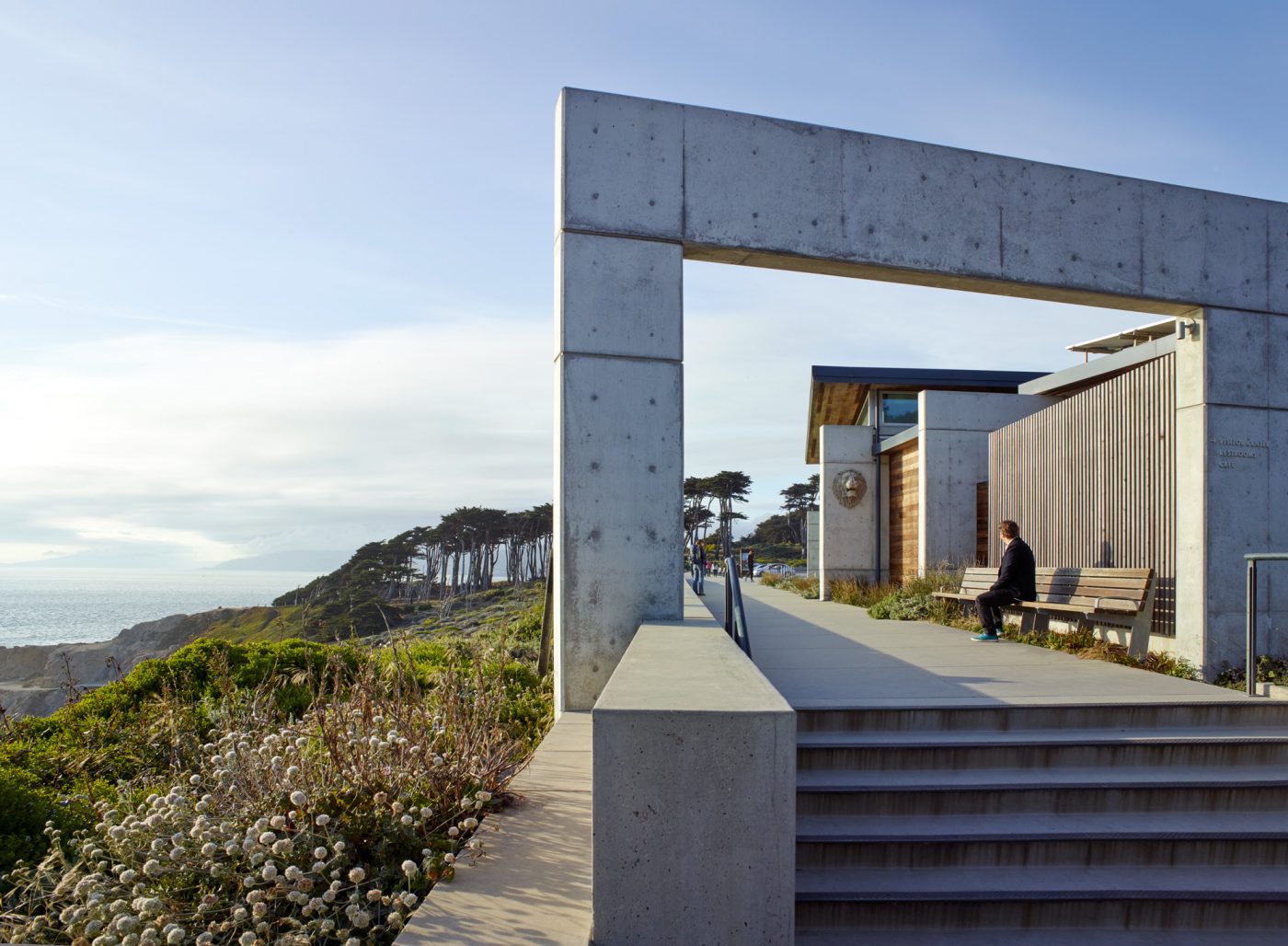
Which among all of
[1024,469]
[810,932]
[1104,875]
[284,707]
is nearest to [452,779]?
[810,932]

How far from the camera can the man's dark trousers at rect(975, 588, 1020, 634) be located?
370 inches

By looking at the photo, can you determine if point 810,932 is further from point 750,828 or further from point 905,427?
point 905,427

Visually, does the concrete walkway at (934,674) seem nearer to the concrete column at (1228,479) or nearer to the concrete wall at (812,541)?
the concrete column at (1228,479)

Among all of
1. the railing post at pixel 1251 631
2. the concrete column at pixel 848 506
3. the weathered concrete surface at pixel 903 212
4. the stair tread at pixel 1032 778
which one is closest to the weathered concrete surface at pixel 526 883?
the stair tread at pixel 1032 778

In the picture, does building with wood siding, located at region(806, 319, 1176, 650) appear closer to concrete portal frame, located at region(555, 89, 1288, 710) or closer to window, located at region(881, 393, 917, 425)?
window, located at region(881, 393, 917, 425)

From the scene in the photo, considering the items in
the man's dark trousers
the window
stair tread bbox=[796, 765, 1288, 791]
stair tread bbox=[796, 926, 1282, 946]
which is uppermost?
the window

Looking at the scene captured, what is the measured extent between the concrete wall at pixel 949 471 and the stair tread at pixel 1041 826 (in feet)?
37.0

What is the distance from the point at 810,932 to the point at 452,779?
175cm

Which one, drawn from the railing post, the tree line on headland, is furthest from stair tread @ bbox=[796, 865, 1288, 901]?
the tree line on headland

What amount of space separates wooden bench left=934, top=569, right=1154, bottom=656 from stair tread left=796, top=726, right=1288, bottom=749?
265cm

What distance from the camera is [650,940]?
3062mm

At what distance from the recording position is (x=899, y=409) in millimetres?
20078

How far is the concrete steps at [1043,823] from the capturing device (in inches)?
161

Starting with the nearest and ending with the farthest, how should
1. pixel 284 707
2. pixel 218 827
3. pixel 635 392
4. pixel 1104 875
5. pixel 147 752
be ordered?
pixel 218 827 → pixel 1104 875 → pixel 147 752 → pixel 635 392 → pixel 284 707
